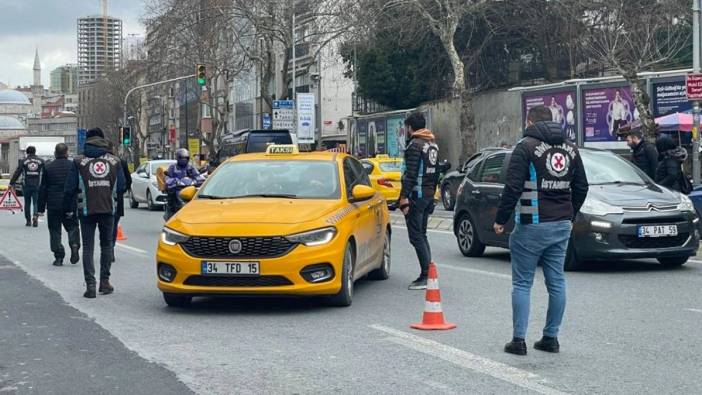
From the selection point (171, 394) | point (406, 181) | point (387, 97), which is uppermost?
point (387, 97)

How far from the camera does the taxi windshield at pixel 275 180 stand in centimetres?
1105

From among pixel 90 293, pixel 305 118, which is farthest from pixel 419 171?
pixel 305 118

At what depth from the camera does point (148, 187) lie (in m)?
31.5

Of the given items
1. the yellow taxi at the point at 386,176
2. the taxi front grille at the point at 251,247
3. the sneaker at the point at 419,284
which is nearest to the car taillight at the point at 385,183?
the yellow taxi at the point at 386,176

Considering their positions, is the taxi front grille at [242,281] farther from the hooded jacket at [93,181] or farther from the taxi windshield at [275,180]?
the hooded jacket at [93,181]

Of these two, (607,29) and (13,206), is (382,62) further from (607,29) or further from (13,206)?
(13,206)

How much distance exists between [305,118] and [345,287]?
120ft

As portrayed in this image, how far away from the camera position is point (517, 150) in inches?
305

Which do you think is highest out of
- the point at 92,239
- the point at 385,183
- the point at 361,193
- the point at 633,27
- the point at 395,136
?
the point at 633,27

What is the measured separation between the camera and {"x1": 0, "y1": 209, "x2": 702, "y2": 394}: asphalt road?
699cm

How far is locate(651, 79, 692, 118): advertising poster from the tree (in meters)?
0.48

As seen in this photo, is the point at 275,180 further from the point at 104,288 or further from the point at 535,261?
the point at 535,261

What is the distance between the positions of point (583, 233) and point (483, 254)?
3210 millimetres

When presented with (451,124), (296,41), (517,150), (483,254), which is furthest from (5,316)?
(296,41)
